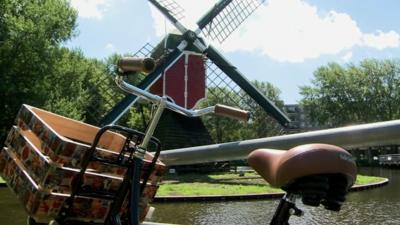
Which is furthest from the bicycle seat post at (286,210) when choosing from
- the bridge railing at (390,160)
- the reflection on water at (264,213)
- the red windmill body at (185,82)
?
the bridge railing at (390,160)

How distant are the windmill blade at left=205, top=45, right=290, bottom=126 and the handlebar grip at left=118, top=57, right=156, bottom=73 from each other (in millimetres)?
26864

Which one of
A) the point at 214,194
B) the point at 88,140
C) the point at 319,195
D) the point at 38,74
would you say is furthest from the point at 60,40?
the point at 319,195

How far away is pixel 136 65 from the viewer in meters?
2.53

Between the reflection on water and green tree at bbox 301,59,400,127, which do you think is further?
green tree at bbox 301,59,400,127

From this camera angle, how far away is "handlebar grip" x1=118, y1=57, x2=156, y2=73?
249 centimetres

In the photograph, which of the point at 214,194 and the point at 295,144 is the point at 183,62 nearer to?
the point at 214,194

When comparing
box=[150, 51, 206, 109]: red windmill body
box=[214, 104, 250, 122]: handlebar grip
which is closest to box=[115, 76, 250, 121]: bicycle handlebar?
box=[214, 104, 250, 122]: handlebar grip

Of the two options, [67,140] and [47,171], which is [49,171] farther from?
[67,140]

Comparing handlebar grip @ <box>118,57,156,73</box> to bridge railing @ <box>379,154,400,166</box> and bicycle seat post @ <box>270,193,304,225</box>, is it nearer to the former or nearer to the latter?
bicycle seat post @ <box>270,193,304,225</box>

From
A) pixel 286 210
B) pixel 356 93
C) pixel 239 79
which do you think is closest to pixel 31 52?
pixel 239 79

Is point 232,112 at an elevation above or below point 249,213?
above

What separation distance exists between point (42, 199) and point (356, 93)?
5828cm

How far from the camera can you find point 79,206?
2752 mm

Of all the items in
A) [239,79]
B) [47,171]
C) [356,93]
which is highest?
[356,93]
